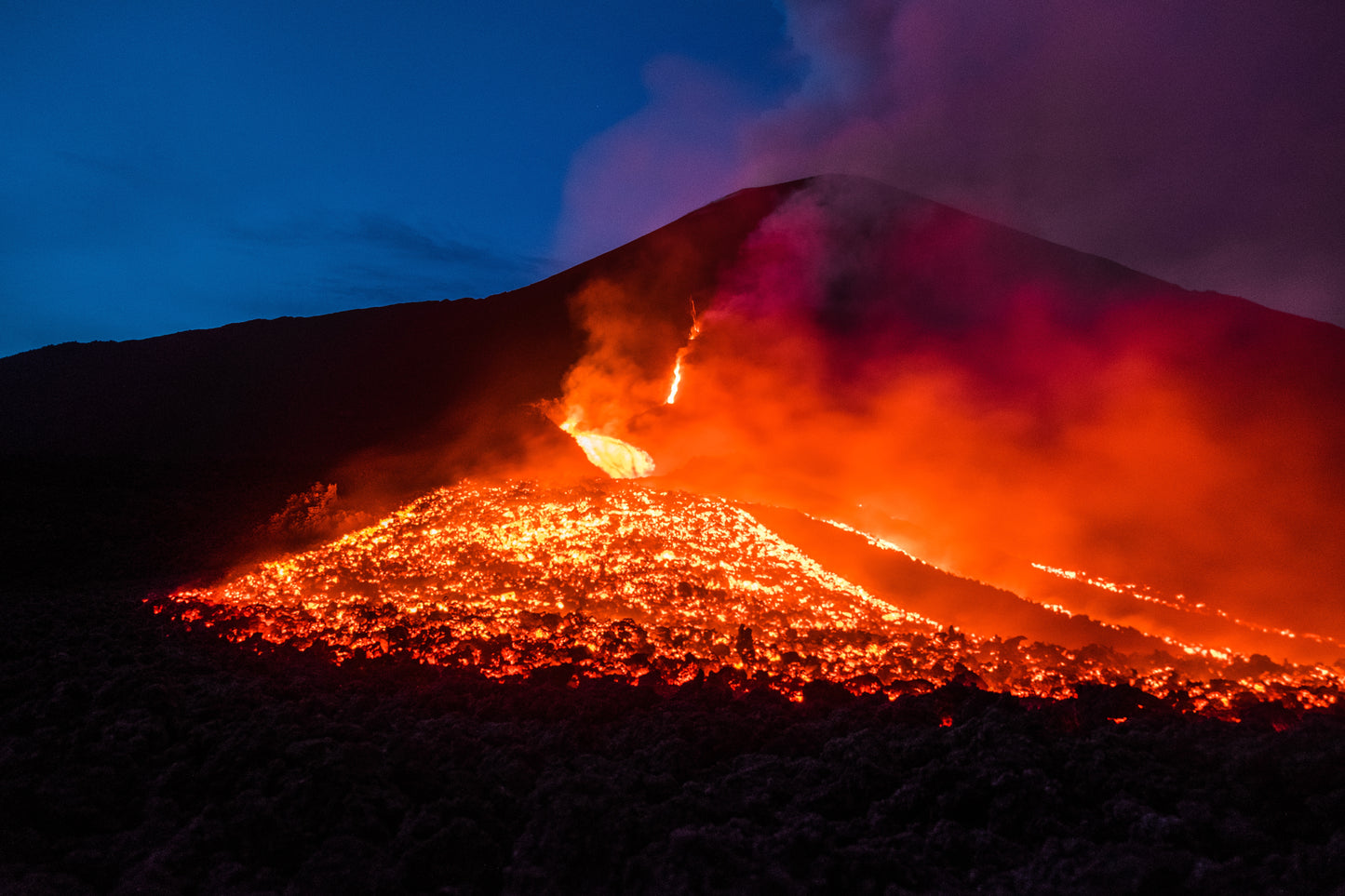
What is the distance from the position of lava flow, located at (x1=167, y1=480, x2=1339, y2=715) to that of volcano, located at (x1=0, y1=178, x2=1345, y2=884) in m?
0.06

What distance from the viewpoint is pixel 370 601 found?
352 inches

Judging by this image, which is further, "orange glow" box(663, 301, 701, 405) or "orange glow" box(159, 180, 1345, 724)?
"orange glow" box(663, 301, 701, 405)

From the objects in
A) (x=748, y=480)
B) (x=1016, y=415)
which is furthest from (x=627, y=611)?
(x=1016, y=415)

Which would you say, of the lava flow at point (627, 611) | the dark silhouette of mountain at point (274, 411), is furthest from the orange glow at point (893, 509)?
the dark silhouette of mountain at point (274, 411)

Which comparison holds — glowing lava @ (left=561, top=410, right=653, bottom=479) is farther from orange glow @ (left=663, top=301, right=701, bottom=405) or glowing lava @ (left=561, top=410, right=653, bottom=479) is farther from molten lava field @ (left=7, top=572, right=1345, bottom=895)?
molten lava field @ (left=7, top=572, right=1345, bottom=895)

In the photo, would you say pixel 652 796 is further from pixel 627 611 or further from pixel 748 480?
pixel 748 480

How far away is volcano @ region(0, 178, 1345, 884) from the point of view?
7629 millimetres

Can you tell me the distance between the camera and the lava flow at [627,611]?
6.92 metres

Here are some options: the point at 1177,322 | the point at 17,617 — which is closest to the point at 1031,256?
the point at 1177,322

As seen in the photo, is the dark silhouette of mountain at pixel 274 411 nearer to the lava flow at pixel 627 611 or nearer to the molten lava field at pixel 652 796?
the lava flow at pixel 627 611

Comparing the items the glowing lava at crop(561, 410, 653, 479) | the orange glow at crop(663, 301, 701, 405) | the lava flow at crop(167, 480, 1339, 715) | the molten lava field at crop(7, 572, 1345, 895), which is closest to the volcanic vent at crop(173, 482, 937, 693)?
the lava flow at crop(167, 480, 1339, 715)

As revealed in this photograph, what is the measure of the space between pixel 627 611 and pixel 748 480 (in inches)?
268

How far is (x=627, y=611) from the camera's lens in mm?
8742

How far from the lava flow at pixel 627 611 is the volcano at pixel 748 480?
0.18 feet
